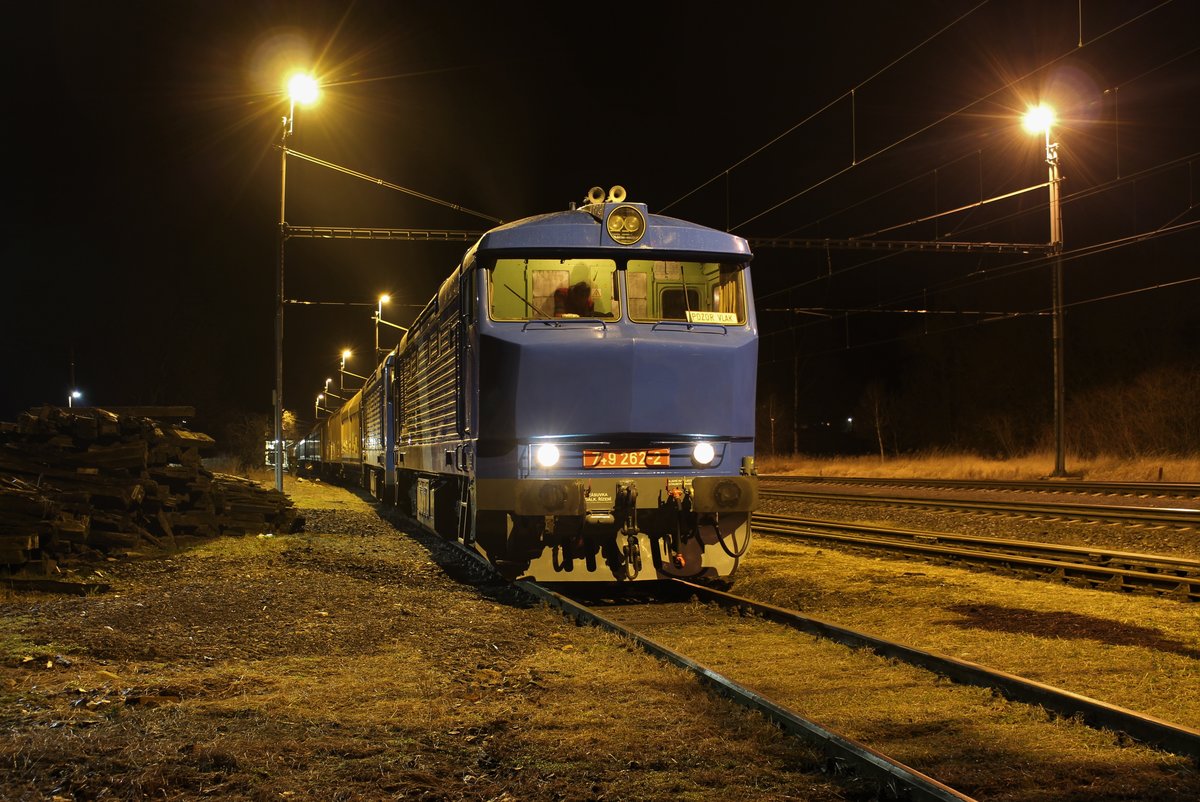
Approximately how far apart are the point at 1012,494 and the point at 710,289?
17051mm

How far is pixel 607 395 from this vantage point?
9.27 m

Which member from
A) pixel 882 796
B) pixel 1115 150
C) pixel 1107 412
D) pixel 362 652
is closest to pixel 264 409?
pixel 1107 412

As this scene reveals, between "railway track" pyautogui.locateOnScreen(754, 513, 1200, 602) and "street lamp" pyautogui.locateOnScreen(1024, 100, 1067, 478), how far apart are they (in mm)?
12578

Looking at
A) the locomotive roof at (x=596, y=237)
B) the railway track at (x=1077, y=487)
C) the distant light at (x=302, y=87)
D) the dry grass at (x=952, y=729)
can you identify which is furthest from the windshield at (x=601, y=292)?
the railway track at (x=1077, y=487)

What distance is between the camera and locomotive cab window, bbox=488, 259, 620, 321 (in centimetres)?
957

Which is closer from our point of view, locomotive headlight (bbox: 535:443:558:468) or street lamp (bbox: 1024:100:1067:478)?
locomotive headlight (bbox: 535:443:558:468)

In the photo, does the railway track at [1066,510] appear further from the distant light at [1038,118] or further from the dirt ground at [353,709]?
the dirt ground at [353,709]

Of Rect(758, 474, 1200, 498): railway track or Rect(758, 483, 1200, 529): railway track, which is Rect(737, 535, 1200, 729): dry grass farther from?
Rect(758, 474, 1200, 498): railway track

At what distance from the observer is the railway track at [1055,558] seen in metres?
10.3

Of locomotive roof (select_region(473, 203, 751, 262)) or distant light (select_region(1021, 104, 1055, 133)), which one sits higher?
distant light (select_region(1021, 104, 1055, 133))

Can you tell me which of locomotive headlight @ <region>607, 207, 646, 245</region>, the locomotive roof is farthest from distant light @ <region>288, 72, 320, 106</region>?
locomotive headlight @ <region>607, 207, 646, 245</region>

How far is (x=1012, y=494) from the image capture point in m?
24.3

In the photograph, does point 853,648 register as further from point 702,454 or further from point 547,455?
point 547,455

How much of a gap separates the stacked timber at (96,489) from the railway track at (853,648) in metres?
5.08
